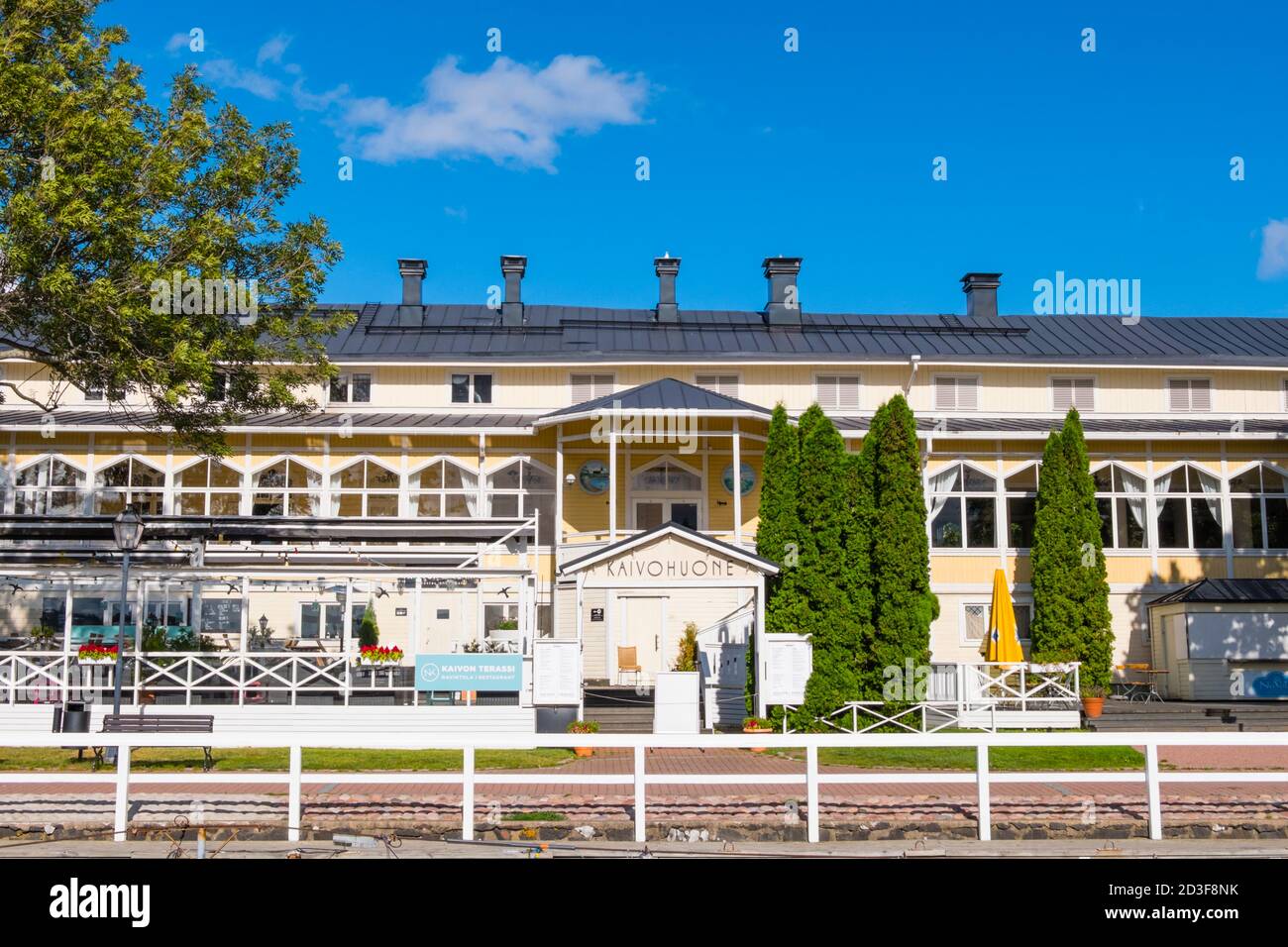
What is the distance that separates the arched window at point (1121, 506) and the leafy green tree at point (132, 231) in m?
18.2

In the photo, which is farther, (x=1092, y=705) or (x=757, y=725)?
(x=1092, y=705)

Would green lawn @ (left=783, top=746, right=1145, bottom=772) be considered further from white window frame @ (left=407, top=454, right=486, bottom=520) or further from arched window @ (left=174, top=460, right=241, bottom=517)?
arched window @ (left=174, top=460, right=241, bottom=517)

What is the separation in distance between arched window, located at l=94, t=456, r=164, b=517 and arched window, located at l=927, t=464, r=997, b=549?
18079 millimetres

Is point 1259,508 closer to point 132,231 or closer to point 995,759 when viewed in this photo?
point 995,759

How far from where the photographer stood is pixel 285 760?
1841cm

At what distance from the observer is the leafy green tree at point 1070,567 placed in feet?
88.8

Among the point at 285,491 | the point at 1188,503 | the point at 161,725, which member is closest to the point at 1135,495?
the point at 1188,503

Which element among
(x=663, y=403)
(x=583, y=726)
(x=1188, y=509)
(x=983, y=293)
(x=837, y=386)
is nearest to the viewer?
(x=583, y=726)

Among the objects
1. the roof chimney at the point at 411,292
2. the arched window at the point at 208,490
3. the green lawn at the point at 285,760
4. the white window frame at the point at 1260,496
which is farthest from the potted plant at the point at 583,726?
the roof chimney at the point at 411,292

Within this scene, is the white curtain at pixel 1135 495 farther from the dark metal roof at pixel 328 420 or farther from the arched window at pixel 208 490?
the arched window at pixel 208 490

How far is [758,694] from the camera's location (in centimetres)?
2295

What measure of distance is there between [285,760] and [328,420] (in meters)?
14.1

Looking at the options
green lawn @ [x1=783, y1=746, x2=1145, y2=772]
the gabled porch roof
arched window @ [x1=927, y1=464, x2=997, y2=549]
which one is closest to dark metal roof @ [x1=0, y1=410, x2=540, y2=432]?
the gabled porch roof

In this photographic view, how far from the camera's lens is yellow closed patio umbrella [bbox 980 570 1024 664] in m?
24.3
